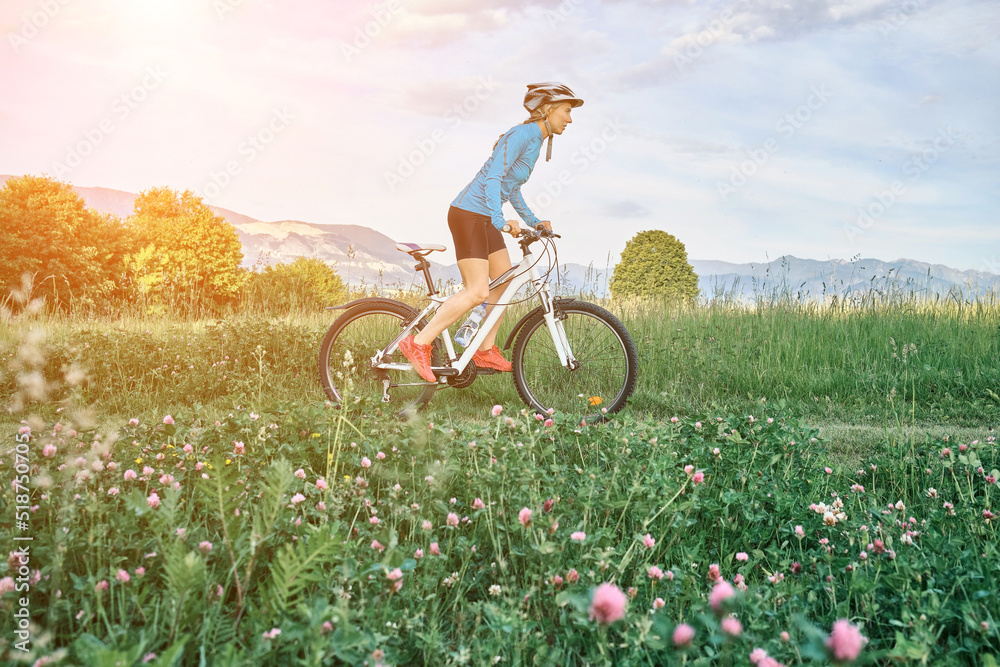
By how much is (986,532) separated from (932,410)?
381 cm

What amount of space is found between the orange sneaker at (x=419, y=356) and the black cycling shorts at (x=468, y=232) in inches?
31.8

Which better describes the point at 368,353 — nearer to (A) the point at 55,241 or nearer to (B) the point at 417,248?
(B) the point at 417,248

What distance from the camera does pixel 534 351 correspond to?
5.58 m

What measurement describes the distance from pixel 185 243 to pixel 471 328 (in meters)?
20.0

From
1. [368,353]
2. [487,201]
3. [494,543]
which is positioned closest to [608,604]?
[494,543]

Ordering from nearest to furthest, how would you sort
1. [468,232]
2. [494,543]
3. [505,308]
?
1. [494,543]
2. [468,232]
3. [505,308]

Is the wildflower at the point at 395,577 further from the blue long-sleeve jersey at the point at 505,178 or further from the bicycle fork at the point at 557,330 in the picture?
the bicycle fork at the point at 557,330

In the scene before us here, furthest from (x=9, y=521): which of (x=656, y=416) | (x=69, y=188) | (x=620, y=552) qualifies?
(x=69, y=188)

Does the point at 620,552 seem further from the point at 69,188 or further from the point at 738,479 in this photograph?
the point at 69,188

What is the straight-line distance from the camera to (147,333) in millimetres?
7188

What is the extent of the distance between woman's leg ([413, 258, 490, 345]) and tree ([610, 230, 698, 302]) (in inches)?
652


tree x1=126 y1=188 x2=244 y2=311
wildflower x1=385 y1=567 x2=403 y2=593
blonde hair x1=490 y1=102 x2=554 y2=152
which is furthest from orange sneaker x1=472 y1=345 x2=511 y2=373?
tree x1=126 y1=188 x2=244 y2=311

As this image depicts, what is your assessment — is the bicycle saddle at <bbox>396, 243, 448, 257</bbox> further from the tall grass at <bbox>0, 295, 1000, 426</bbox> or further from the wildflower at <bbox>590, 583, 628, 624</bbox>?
the wildflower at <bbox>590, 583, 628, 624</bbox>

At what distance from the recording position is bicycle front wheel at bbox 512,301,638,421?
17.2ft
